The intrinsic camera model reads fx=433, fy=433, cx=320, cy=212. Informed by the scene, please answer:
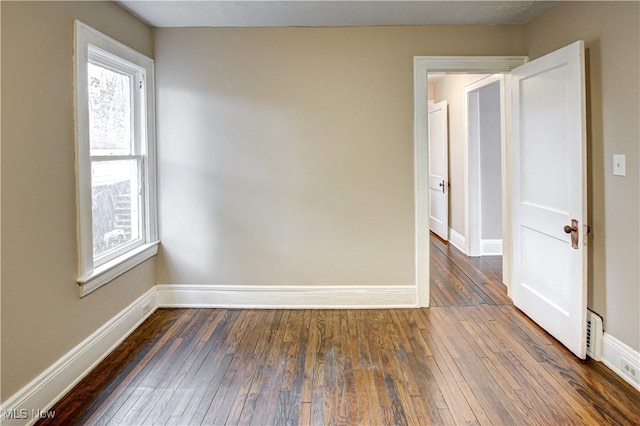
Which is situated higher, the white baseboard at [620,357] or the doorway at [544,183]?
the doorway at [544,183]

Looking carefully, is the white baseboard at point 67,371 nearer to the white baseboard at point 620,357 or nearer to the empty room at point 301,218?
the empty room at point 301,218

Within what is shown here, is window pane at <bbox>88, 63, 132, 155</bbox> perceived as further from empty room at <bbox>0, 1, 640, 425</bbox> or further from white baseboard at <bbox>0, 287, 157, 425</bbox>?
white baseboard at <bbox>0, 287, 157, 425</bbox>

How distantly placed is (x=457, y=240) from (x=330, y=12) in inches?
153

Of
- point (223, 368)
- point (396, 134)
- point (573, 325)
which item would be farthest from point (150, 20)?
point (573, 325)

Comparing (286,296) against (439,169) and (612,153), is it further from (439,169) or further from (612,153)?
(439,169)

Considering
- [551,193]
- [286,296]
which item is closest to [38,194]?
[286,296]

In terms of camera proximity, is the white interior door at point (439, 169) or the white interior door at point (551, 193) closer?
the white interior door at point (551, 193)

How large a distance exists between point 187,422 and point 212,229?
1909 mm

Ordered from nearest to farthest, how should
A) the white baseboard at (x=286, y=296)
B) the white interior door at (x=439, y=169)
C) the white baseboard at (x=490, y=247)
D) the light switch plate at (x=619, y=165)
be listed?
the light switch plate at (x=619, y=165)
the white baseboard at (x=286, y=296)
the white baseboard at (x=490, y=247)
the white interior door at (x=439, y=169)

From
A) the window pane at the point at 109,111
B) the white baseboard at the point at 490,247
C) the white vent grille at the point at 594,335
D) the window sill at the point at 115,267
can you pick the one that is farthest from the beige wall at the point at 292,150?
the white baseboard at the point at 490,247

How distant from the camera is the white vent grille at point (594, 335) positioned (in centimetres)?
273

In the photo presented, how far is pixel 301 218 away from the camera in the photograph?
379 cm

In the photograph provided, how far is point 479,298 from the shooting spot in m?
4.01

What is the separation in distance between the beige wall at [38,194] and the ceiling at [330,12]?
0.72 m
